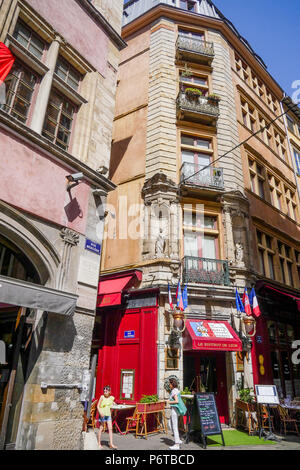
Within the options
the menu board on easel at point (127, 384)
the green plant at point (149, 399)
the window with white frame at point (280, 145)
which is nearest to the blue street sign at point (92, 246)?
the green plant at point (149, 399)

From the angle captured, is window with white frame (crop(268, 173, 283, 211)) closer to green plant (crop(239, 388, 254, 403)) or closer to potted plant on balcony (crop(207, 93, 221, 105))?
potted plant on balcony (crop(207, 93, 221, 105))

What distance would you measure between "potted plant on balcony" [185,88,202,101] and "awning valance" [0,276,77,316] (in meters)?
12.2

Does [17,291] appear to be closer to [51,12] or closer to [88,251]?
[88,251]

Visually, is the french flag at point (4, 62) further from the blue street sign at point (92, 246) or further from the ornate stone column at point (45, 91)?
the blue street sign at point (92, 246)

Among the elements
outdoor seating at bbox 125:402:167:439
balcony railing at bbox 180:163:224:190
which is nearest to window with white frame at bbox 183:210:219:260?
balcony railing at bbox 180:163:224:190

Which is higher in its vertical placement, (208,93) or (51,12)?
(208,93)

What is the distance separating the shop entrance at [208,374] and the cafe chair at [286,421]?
1780mm

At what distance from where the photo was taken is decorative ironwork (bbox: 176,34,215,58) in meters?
16.2

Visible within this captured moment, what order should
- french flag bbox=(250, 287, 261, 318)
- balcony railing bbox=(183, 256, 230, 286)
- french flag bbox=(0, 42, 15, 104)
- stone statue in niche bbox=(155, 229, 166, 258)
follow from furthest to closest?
stone statue in niche bbox=(155, 229, 166, 258) → balcony railing bbox=(183, 256, 230, 286) → french flag bbox=(250, 287, 261, 318) → french flag bbox=(0, 42, 15, 104)

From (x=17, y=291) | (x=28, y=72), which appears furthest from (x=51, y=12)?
(x=17, y=291)

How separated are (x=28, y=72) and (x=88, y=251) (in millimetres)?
4995

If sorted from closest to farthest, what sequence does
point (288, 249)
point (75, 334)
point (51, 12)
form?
1. point (75, 334)
2. point (51, 12)
3. point (288, 249)

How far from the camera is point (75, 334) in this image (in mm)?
6762
